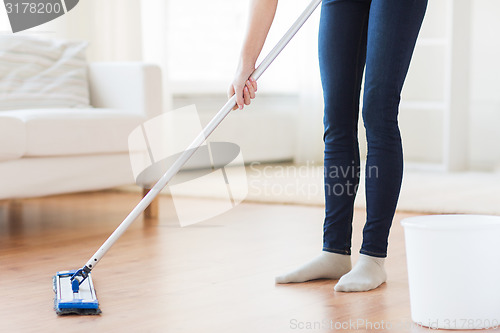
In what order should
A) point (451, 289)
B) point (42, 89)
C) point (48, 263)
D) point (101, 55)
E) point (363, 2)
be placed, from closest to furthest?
point (451, 289) < point (363, 2) < point (48, 263) < point (42, 89) < point (101, 55)

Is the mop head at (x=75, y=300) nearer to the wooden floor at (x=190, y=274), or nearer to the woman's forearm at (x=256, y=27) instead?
the wooden floor at (x=190, y=274)

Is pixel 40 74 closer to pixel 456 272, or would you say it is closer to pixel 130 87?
pixel 130 87

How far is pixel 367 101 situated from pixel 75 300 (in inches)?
29.2

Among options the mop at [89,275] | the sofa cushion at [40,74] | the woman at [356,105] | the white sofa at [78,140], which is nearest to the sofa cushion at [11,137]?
the white sofa at [78,140]

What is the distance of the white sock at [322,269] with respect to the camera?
6.00 ft

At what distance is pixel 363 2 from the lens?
1.76 metres

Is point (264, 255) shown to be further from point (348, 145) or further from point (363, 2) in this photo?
point (363, 2)

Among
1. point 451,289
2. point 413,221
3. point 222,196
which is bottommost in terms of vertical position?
point 222,196

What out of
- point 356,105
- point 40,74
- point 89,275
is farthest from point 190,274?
point 40,74

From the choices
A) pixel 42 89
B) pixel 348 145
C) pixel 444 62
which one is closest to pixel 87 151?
pixel 42 89

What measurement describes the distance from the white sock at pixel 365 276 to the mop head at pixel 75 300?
53 cm

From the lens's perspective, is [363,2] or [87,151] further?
[87,151]

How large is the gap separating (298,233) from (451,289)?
3.87ft

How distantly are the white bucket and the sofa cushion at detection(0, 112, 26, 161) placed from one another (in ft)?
4.69
